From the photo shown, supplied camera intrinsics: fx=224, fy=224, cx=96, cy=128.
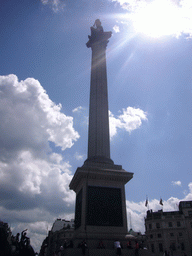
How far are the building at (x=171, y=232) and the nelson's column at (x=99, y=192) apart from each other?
41.4 meters

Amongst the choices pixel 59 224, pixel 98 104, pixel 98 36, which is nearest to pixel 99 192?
pixel 98 104

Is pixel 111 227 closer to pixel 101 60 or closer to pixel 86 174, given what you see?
pixel 86 174

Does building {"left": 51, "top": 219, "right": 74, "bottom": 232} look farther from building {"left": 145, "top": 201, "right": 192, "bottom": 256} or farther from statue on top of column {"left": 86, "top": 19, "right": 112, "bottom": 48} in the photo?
statue on top of column {"left": 86, "top": 19, "right": 112, "bottom": 48}

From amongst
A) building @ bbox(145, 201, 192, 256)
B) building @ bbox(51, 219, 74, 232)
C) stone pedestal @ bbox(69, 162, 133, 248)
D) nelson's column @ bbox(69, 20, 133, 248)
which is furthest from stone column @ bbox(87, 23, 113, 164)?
building @ bbox(51, 219, 74, 232)

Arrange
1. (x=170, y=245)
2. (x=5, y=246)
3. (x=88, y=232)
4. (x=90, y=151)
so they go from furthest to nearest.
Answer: (x=170, y=245) < (x=90, y=151) < (x=88, y=232) < (x=5, y=246)

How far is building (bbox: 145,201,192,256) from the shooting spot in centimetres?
5550

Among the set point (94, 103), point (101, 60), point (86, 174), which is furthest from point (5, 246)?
point (101, 60)

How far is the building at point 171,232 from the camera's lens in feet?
182

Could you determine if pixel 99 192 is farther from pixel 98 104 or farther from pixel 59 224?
pixel 59 224

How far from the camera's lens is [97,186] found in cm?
2239

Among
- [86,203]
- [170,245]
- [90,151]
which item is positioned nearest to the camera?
[86,203]

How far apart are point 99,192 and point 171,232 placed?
45.0m

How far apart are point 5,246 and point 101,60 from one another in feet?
93.4

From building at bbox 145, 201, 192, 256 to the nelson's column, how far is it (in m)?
41.4
